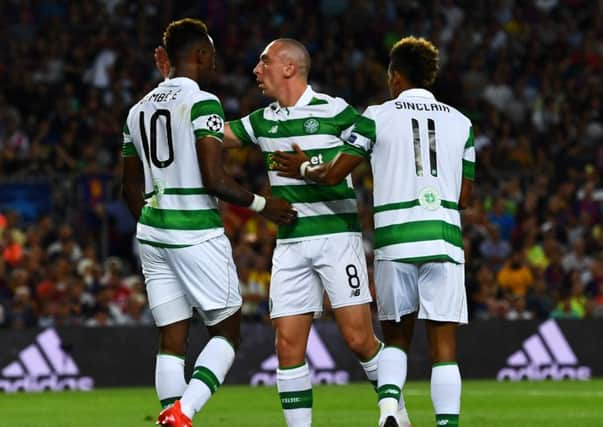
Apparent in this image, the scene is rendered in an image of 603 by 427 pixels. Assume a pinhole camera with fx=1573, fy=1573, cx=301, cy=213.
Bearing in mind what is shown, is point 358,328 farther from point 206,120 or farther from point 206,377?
point 206,120

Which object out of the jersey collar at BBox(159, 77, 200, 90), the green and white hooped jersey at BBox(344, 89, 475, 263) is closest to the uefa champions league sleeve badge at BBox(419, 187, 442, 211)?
the green and white hooped jersey at BBox(344, 89, 475, 263)

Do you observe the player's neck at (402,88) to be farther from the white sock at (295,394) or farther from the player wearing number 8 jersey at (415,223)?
the white sock at (295,394)

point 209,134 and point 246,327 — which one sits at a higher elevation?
point 209,134

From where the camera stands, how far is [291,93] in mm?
9422

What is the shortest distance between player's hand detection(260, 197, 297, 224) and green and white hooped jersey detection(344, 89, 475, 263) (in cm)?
52

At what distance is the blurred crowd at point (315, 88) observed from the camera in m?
19.5

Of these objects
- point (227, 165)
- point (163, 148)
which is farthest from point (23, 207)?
point (163, 148)

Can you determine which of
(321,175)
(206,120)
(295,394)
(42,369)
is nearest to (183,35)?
(206,120)

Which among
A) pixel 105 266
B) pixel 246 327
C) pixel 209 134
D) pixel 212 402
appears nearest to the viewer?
pixel 209 134

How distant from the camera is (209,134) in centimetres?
900

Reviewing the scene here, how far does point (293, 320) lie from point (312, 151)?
1.00 meters

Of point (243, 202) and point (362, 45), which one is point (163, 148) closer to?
point (243, 202)

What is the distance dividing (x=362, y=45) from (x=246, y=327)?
25.4 ft

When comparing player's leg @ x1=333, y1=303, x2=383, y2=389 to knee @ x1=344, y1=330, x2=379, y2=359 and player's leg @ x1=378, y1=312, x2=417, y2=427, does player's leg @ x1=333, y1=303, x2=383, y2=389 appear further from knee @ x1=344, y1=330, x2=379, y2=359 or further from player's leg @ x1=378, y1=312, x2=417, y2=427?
player's leg @ x1=378, y1=312, x2=417, y2=427
